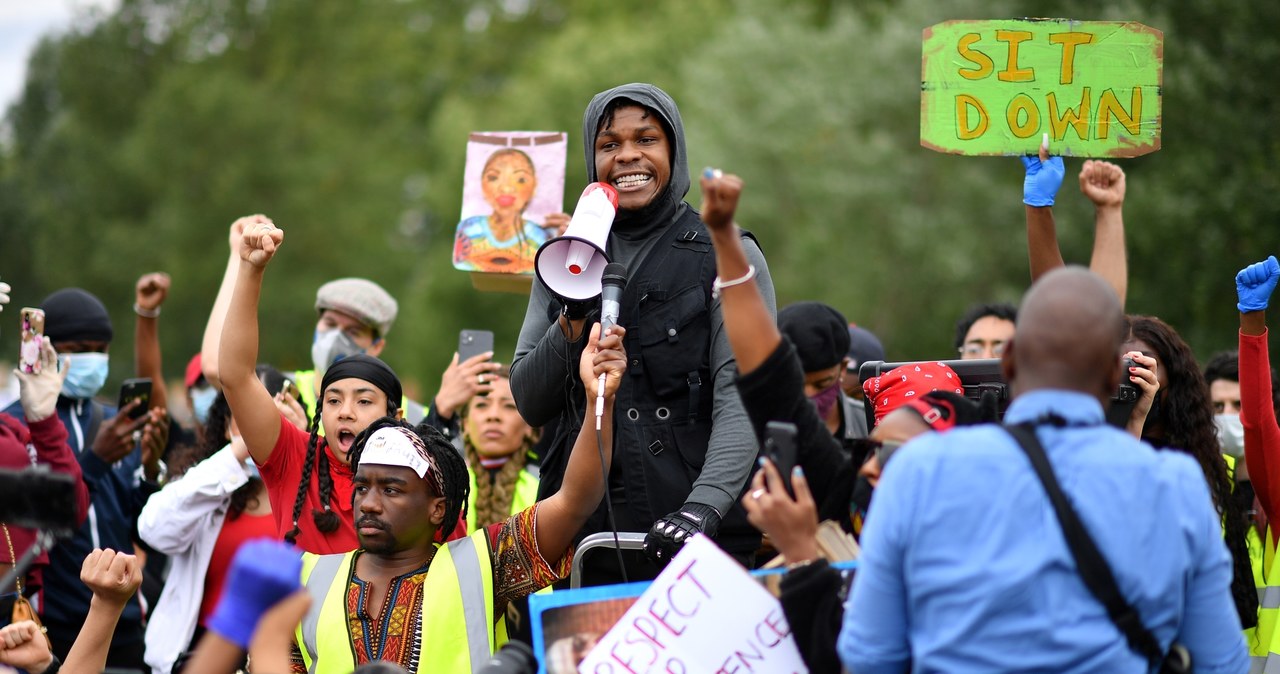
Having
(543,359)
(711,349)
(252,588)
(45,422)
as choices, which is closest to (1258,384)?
(711,349)

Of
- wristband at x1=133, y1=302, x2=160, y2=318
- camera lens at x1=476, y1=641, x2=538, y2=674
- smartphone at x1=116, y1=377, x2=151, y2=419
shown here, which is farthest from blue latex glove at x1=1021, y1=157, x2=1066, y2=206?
wristband at x1=133, y1=302, x2=160, y2=318

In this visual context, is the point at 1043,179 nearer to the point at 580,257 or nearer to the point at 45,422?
the point at 580,257

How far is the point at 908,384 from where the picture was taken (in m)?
4.41

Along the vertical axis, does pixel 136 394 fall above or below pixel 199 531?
above

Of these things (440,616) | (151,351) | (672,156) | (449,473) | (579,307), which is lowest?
(440,616)

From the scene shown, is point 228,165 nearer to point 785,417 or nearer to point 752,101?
point 752,101

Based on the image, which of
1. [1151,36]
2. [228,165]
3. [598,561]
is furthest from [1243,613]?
[228,165]

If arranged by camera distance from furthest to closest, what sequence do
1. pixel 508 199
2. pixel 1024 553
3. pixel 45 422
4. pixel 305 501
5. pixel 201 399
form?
pixel 201 399 → pixel 508 199 → pixel 45 422 → pixel 305 501 → pixel 1024 553

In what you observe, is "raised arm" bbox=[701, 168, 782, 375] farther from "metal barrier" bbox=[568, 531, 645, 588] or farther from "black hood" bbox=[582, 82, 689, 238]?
"black hood" bbox=[582, 82, 689, 238]

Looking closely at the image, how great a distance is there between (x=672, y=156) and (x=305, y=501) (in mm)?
1925

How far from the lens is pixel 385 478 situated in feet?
15.4

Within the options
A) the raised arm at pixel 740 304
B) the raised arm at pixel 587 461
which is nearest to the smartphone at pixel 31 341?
the raised arm at pixel 587 461

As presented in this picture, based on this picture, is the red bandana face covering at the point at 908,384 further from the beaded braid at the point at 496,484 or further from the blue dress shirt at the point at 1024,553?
the beaded braid at the point at 496,484

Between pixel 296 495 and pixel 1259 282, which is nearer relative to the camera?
pixel 1259 282
